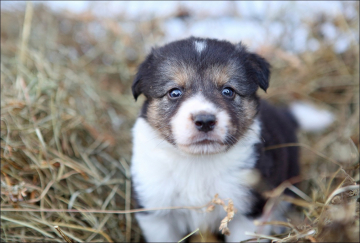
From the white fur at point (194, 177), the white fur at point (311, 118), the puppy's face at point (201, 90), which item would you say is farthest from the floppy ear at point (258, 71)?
the white fur at point (311, 118)

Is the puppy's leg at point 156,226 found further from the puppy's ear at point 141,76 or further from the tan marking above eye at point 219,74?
the tan marking above eye at point 219,74

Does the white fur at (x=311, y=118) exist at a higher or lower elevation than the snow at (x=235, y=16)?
lower

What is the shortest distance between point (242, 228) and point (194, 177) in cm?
63

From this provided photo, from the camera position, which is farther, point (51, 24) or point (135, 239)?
point (51, 24)

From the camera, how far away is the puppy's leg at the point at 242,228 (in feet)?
10.6

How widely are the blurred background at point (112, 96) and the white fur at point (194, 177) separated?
0.53m

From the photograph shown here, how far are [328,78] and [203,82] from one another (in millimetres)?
3193

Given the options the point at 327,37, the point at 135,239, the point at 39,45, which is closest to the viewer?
the point at 135,239

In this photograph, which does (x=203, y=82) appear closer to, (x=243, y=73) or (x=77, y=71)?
(x=243, y=73)

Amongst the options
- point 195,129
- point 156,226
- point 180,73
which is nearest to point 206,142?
point 195,129

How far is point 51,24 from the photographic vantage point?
5.98m

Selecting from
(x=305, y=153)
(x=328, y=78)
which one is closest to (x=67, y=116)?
(x=305, y=153)

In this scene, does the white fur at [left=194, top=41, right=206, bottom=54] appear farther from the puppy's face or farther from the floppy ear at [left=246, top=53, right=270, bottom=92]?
the floppy ear at [left=246, top=53, right=270, bottom=92]

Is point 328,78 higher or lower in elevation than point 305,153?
higher
